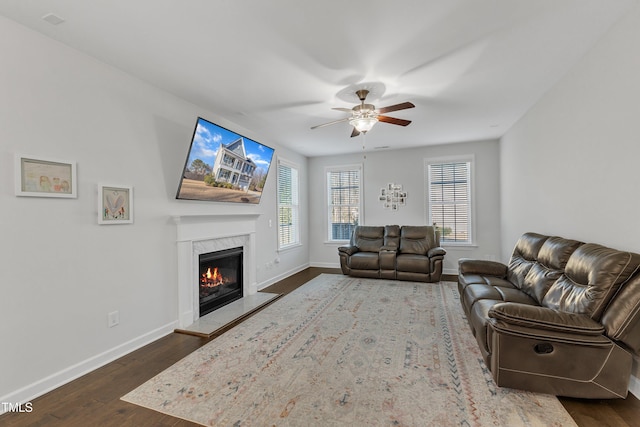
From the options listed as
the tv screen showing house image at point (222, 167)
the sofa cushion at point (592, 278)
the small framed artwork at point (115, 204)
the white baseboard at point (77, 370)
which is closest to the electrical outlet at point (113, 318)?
the white baseboard at point (77, 370)

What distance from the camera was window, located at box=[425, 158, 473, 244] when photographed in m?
5.97

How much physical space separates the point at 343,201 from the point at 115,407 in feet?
18.2

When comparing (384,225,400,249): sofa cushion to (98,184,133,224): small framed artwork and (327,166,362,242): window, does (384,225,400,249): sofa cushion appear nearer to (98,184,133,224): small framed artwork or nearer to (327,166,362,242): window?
(327,166,362,242): window

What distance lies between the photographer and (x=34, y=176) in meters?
2.15

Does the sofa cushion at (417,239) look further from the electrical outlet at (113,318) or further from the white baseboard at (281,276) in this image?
the electrical outlet at (113,318)

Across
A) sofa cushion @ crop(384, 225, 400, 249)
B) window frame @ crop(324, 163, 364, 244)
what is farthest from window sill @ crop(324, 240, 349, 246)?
sofa cushion @ crop(384, 225, 400, 249)

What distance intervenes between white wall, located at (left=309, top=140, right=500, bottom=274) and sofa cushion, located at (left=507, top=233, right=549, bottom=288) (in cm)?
234

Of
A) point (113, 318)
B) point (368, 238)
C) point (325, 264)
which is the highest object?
point (368, 238)

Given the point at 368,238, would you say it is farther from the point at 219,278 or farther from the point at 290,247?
the point at 219,278

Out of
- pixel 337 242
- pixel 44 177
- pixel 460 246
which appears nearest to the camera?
pixel 44 177

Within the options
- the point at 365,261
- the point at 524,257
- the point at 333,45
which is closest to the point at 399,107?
the point at 333,45

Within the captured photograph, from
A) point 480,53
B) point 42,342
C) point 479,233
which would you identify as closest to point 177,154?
point 42,342

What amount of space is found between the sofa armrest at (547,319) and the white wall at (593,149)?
58 centimetres

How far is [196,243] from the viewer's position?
360 cm
